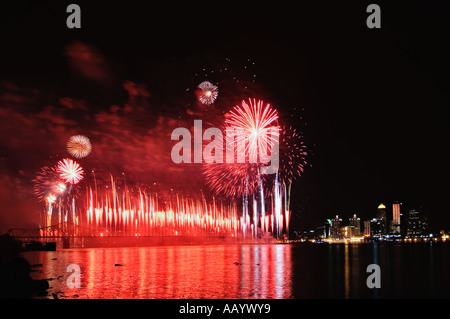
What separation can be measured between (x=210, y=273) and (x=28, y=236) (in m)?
134

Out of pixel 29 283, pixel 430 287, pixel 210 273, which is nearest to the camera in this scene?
pixel 29 283
